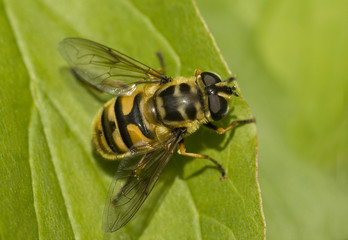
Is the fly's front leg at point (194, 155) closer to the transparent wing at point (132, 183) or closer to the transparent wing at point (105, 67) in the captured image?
the transparent wing at point (132, 183)

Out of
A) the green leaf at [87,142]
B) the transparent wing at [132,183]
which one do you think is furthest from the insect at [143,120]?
the green leaf at [87,142]

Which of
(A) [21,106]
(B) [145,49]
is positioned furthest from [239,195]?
(A) [21,106]

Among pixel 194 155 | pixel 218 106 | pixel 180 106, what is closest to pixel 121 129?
pixel 180 106

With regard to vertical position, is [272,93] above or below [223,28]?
below

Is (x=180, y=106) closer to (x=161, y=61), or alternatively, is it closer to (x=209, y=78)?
(x=209, y=78)

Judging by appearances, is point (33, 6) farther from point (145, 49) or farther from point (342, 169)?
point (342, 169)

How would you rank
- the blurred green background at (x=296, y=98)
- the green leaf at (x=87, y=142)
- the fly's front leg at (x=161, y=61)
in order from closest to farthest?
the green leaf at (x=87, y=142)
the fly's front leg at (x=161, y=61)
the blurred green background at (x=296, y=98)
